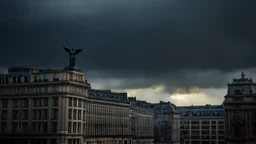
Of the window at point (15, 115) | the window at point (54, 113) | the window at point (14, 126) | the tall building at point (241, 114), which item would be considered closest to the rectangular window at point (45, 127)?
the window at point (54, 113)

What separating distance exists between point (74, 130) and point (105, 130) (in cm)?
4424

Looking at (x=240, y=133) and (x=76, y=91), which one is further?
(x=240, y=133)

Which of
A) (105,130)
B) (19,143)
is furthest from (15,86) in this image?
(105,130)

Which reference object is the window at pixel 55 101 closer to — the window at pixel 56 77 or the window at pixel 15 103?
the window at pixel 56 77

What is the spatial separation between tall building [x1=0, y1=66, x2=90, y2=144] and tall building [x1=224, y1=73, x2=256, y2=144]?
65753 mm

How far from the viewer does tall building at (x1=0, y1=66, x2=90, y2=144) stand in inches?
5994

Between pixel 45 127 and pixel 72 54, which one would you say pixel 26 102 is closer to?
pixel 45 127

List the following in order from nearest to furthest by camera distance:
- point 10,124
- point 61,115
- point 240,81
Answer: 1. point 61,115
2. point 10,124
3. point 240,81

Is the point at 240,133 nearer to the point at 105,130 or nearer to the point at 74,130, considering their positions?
the point at 105,130

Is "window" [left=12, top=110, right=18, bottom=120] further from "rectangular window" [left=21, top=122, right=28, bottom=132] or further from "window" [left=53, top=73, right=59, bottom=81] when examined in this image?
"window" [left=53, top=73, right=59, bottom=81]

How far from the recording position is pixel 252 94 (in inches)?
7530

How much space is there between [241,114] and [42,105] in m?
85.7

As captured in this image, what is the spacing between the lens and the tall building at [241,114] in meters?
187

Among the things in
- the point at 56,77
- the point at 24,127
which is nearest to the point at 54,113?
the point at 56,77
